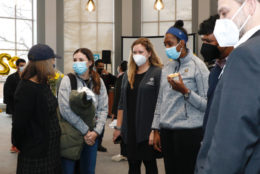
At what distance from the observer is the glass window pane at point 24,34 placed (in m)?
12.9

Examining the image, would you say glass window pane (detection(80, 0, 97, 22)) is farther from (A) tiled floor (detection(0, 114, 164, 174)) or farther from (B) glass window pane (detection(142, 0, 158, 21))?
(A) tiled floor (detection(0, 114, 164, 174))

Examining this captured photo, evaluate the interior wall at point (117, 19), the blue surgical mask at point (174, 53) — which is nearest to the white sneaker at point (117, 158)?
the blue surgical mask at point (174, 53)

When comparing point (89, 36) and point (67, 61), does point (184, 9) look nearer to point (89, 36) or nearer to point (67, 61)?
point (89, 36)

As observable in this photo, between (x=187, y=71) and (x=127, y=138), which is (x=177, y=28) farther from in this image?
(x=127, y=138)

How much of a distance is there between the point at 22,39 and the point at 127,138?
422 inches

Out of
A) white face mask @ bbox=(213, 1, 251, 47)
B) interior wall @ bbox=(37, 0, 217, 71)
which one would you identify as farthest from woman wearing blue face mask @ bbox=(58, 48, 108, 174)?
interior wall @ bbox=(37, 0, 217, 71)

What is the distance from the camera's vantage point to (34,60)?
268cm

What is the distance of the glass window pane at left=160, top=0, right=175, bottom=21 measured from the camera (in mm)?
13000

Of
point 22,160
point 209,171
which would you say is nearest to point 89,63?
point 22,160

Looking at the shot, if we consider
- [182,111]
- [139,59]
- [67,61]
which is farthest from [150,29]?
[182,111]

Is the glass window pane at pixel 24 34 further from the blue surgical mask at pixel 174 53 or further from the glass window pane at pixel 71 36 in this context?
the blue surgical mask at pixel 174 53

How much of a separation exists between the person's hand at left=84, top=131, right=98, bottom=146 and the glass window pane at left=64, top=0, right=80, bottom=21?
1054 cm

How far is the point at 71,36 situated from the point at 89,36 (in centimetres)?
69

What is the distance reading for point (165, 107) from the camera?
2809 millimetres
